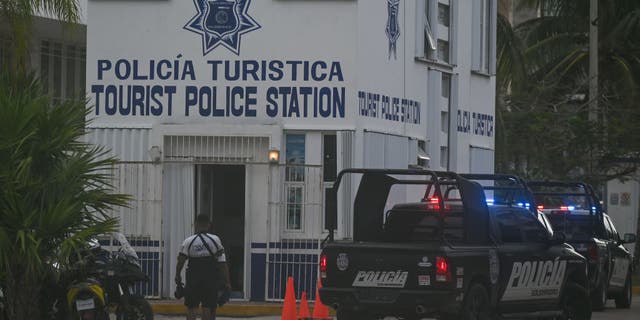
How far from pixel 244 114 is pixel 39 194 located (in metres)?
8.18

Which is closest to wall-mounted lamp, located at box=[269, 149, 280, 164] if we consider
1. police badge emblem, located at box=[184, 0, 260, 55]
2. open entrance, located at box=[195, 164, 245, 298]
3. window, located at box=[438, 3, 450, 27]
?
open entrance, located at box=[195, 164, 245, 298]

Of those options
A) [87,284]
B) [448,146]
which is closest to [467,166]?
[448,146]

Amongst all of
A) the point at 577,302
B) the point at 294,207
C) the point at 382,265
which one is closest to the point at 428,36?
the point at 294,207

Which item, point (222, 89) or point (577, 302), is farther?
point (222, 89)

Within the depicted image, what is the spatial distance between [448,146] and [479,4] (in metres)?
3.35

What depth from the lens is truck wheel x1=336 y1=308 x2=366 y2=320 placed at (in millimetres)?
17531

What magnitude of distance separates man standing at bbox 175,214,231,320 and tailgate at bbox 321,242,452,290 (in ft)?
5.12

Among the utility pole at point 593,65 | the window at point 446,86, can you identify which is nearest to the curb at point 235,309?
the window at point 446,86

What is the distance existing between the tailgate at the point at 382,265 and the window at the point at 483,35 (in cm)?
1160

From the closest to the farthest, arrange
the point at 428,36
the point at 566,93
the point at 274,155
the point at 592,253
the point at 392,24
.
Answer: the point at 274,155 → the point at 592,253 → the point at 392,24 → the point at 428,36 → the point at 566,93

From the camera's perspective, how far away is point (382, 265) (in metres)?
17.1

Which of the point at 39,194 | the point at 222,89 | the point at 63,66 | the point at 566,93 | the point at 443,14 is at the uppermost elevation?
the point at 443,14

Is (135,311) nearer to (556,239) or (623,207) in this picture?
(556,239)

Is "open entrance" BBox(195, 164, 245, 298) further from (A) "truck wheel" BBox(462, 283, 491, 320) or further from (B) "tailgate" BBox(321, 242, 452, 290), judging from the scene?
(A) "truck wheel" BBox(462, 283, 491, 320)
